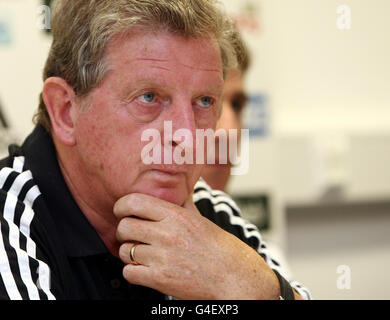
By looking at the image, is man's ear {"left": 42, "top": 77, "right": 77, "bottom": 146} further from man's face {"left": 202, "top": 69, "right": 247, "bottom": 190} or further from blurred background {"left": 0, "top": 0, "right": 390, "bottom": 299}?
blurred background {"left": 0, "top": 0, "right": 390, "bottom": 299}

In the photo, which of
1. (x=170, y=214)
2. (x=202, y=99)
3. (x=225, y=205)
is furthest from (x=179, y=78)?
(x=225, y=205)

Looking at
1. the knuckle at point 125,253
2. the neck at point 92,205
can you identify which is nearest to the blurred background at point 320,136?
the neck at point 92,205

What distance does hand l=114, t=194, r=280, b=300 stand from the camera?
90 centimetres

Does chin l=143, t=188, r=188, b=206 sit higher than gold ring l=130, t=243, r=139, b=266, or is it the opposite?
chin l=143, t=188, r=188, b=206

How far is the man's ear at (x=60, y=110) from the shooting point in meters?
1.01

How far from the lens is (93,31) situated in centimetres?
93

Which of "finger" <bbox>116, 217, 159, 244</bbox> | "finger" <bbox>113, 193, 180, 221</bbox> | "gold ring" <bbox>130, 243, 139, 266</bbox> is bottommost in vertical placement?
"gold ring" <bbox>130, 243, 139, 266</bbox>

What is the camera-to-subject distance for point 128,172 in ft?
3.15

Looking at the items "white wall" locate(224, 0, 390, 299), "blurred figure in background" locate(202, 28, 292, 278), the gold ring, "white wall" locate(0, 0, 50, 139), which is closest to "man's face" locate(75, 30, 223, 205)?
the gold ring

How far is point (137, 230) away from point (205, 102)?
263 millimetres

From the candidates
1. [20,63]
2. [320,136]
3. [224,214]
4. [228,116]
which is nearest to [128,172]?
[224,214]

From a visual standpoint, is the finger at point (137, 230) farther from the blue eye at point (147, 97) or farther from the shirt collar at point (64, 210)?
the blue eye at point (147, 97)

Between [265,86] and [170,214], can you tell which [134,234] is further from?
[265,86]

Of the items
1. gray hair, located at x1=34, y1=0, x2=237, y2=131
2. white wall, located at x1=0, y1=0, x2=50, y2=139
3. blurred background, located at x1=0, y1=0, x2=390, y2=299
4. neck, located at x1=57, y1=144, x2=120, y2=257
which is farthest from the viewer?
blurred background, located at x1=0, y1=0, x2=390, y2=299
